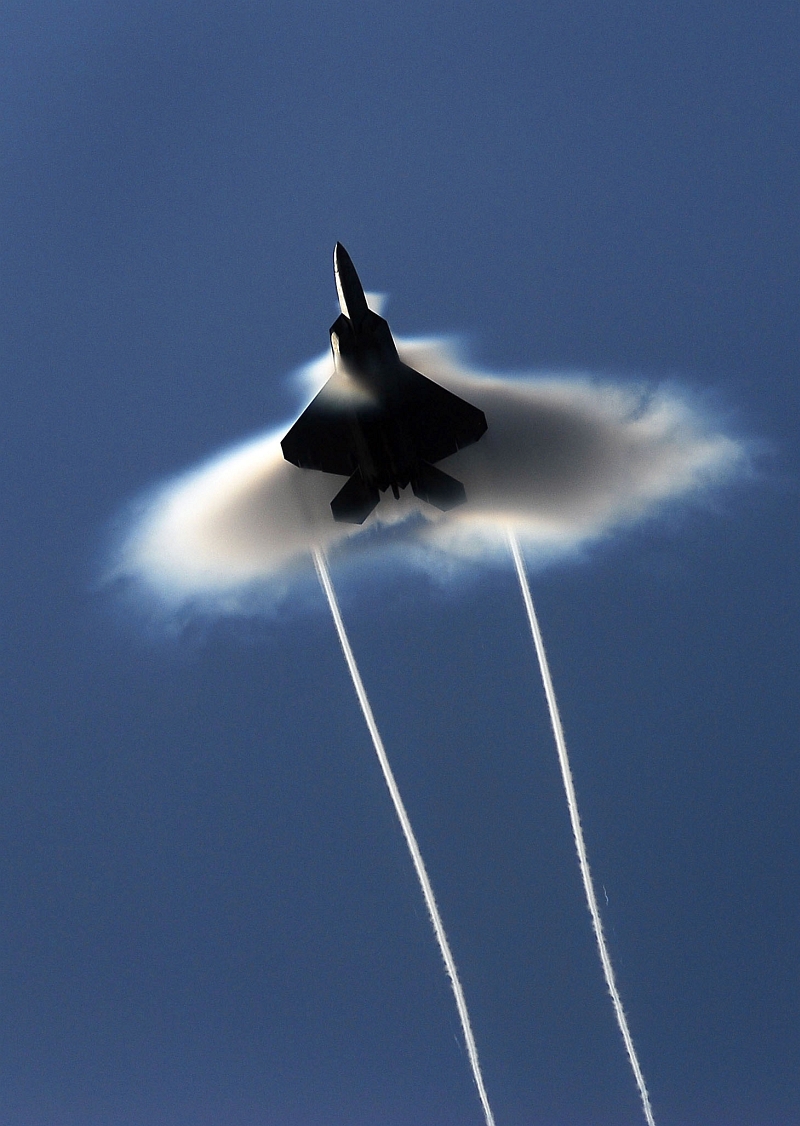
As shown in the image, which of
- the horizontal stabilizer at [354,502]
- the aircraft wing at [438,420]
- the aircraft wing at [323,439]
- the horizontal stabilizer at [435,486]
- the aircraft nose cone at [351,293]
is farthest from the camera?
the horizontal stabilizer at [354,502]

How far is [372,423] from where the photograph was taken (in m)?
63.6

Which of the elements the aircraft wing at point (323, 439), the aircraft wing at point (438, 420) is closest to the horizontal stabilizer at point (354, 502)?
the aircraft wing at point (323, 439)

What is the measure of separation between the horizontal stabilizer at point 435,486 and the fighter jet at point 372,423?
5 cm

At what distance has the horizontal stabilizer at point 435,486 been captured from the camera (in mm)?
64625

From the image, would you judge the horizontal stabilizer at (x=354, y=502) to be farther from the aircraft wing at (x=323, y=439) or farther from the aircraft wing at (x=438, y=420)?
the aircraft wing at (x=438, y=420)

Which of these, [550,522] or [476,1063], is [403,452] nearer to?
[550,522]

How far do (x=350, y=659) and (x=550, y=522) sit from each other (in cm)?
1374

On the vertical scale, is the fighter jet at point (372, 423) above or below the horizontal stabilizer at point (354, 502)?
above

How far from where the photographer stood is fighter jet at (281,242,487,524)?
206 feet

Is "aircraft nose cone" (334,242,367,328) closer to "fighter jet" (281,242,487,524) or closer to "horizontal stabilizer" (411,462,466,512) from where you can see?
"fighter jet" (281,242,487,524)

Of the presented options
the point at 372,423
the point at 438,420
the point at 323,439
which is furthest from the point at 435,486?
the point at 323,439

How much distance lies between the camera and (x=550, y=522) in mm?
74938

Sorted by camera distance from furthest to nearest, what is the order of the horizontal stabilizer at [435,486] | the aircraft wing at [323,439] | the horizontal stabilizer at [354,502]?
the horizontal stabilizer at [354,502]
the aircraft wing at [323,439]
the horizontal stabilizer at [435,486]

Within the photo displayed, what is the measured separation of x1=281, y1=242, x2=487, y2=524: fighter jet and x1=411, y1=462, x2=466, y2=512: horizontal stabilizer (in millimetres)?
49
